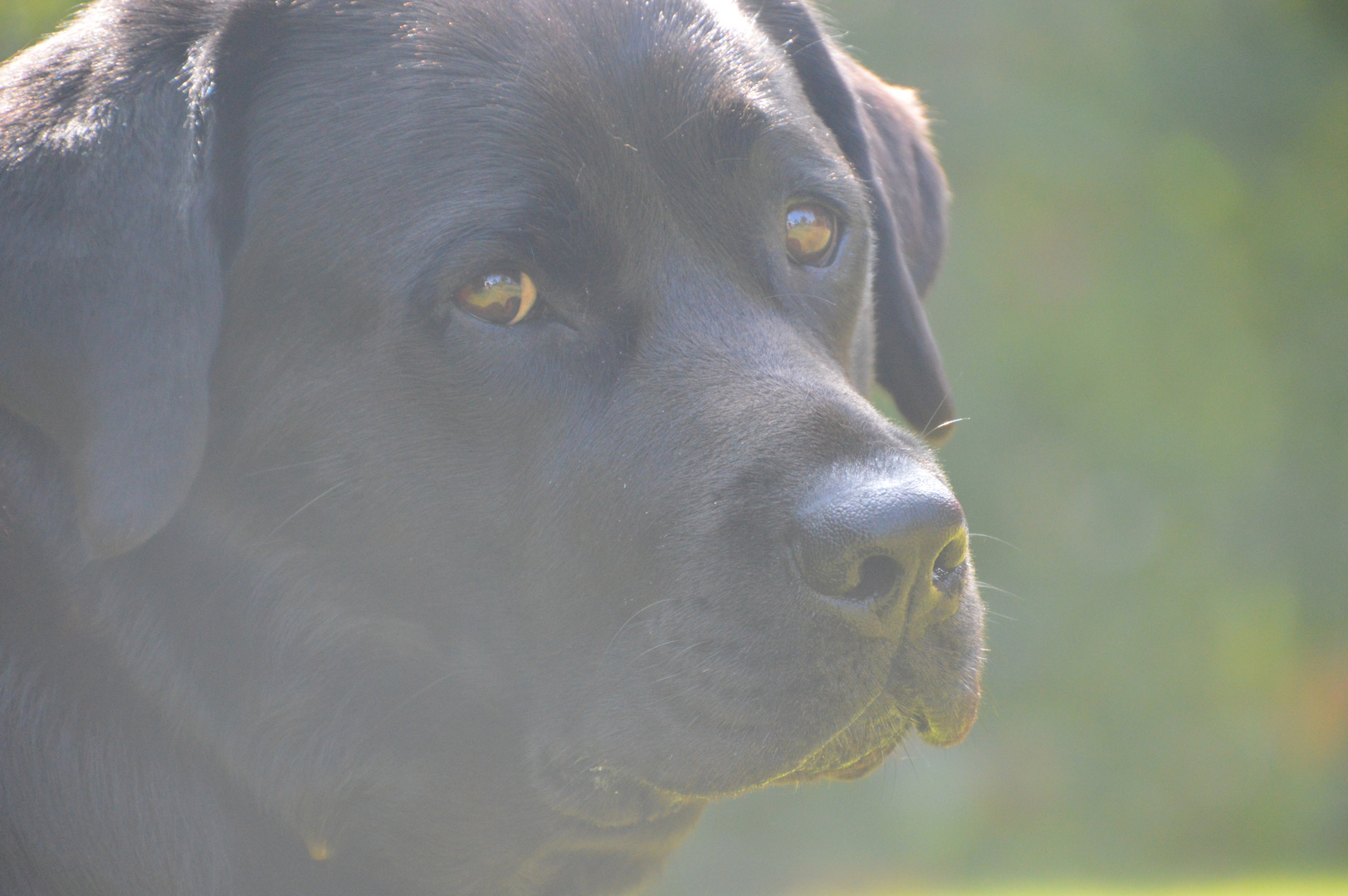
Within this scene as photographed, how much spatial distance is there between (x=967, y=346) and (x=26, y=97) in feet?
25.0

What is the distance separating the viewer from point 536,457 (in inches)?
80.6

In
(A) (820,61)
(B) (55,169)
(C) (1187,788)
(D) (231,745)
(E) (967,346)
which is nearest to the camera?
(B) (55,169)

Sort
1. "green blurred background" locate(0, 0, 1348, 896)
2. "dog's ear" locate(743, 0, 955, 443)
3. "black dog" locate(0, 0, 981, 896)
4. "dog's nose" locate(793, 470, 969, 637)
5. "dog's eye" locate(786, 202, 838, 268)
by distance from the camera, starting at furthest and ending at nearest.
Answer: "green blurred background" locate(0, 0, 1348, 896) → "dog's ear" locate(743, 0, 955, 443) → "dog's eye" locate(786, 202, 838, 268) → "black dog" locate(0, 0, 981, 896) → "dog's nose" locate(793, 470, 969, 637)

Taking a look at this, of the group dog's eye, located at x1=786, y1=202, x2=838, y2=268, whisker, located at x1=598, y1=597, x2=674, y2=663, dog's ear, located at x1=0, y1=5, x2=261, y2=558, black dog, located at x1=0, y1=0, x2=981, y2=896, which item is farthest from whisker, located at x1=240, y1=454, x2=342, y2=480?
dog's eye, located at x1=786, y1=202, x2=838, y2=268

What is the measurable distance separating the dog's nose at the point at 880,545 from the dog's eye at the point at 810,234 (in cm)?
65

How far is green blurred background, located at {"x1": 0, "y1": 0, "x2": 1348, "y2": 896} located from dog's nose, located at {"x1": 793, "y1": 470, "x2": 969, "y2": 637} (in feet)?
20.6

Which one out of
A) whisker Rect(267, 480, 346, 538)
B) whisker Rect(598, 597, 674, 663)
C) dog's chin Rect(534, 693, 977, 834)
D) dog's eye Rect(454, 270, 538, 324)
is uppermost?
dog's eye Rect(454, 270, 538, 324)

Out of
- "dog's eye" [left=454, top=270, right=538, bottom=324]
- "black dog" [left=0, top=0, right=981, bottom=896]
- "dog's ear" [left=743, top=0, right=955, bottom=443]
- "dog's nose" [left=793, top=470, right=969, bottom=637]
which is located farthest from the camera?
"dog's ear" [left=743, top=0, right=955, bottom=443]

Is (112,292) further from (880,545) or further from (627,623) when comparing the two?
(880,545)

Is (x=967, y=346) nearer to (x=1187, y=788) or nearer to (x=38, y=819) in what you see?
(x=1187, y=788)

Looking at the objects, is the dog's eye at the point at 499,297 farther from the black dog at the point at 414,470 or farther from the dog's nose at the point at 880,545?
the dog's nose at the point at 880,545

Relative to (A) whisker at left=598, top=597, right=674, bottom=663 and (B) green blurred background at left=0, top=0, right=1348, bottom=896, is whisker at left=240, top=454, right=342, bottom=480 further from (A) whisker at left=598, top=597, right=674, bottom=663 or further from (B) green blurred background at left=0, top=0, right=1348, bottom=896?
(B) green blurred background at left=0, top=0, right=1348, bottom=896

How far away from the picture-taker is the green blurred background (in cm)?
864

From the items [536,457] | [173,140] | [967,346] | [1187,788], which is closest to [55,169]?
[173,140]
